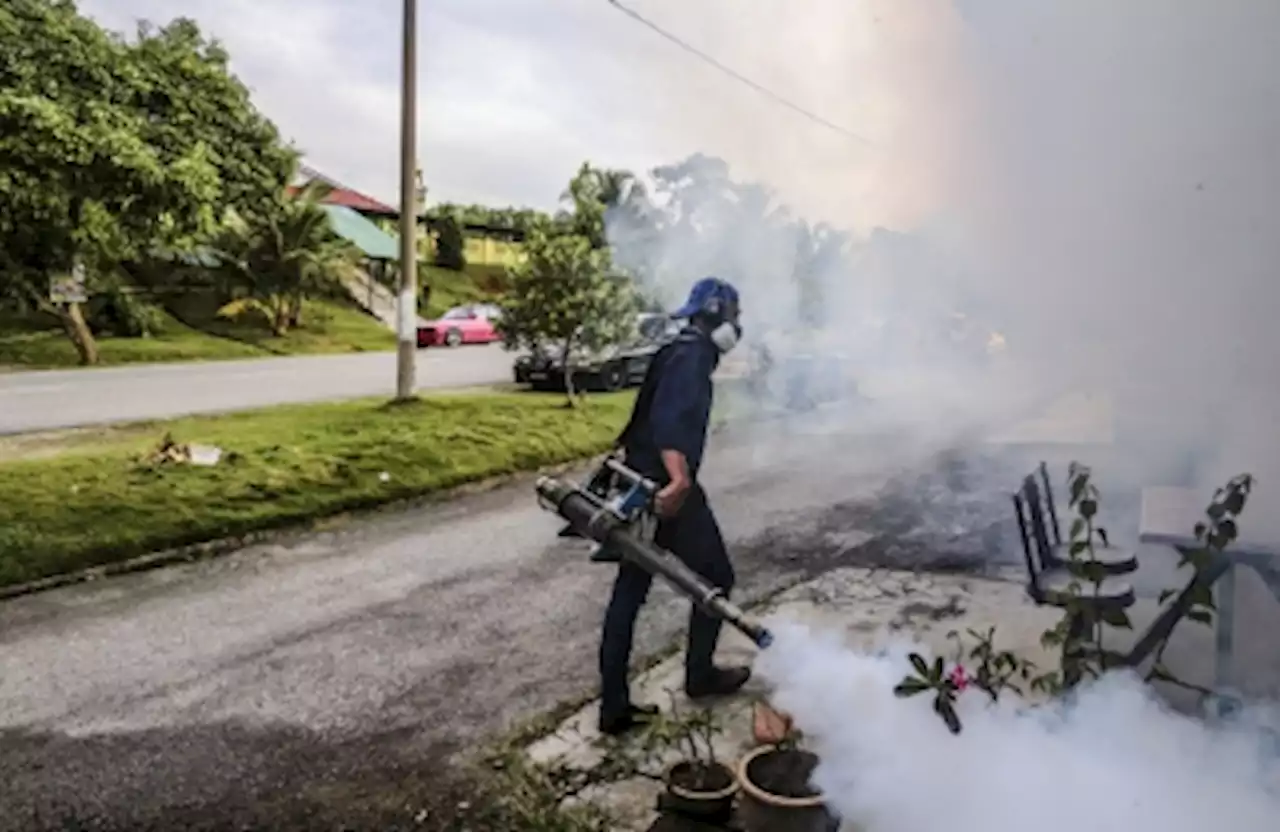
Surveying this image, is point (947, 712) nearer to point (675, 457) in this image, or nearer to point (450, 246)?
point (675, 457)

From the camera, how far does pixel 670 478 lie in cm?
374

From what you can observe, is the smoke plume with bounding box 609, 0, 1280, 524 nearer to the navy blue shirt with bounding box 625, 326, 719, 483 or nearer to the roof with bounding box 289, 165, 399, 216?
the navy blue shirt with bounding box 625, 326, 719, 483

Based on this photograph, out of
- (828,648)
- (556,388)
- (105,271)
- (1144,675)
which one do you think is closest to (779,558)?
(828,648)

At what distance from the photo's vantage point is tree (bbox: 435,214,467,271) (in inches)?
968

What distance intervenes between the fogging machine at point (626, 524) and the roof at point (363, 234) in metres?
24.2

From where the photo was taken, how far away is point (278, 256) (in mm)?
23344

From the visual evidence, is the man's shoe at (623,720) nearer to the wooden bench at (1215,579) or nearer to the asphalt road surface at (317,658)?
the asphalt road surface at (317,658)

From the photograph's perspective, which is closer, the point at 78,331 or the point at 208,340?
the point at 78,331

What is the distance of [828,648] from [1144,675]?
1.06 m

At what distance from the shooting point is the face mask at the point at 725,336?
384cm

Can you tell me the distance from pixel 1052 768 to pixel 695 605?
1.33m

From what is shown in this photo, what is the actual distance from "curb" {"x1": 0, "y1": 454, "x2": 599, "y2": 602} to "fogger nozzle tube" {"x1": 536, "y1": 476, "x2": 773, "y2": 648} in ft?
12.6

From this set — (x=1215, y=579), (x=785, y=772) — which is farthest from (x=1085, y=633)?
(x=785, y=772)

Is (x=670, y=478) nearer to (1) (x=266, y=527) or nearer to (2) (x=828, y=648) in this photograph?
(2) (x=828, y=648)
